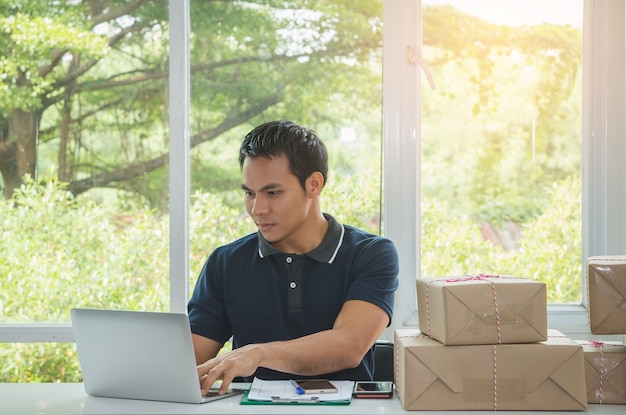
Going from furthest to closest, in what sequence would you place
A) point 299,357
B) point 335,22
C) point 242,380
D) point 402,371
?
point 335,22 < point 242,380 < point 299,357 < point 402,371

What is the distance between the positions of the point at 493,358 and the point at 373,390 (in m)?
0.29

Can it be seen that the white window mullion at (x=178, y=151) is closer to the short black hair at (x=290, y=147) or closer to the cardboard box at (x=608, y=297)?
the short black hair at (x=290, y=147)

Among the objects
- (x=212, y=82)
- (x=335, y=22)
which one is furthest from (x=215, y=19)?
(x=335, y=22)

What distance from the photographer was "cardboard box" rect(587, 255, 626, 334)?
1713 mm

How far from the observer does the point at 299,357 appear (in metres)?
1.93

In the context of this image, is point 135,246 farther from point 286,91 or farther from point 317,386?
point 317,386

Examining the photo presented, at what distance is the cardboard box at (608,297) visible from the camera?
5.62ft

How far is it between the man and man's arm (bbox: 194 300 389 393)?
10 millimetres

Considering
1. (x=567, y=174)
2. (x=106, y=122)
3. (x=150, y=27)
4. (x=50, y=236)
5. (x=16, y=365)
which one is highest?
(x=150, y=27)

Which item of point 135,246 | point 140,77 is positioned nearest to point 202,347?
point 135,246

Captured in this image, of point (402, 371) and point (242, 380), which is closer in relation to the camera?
point (402, 371)

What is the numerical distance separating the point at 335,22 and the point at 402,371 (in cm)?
139

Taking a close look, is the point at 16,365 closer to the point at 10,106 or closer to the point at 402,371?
the point at 10,106

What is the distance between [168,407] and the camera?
1647 mm
